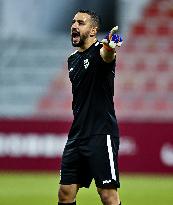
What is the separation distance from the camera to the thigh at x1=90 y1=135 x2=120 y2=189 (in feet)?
19.9

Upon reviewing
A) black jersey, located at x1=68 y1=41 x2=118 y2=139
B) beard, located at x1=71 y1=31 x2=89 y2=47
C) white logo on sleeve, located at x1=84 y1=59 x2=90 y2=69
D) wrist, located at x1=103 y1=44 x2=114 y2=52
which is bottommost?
black jersey, located at x1=68 y1=41 x2=118 y2=139

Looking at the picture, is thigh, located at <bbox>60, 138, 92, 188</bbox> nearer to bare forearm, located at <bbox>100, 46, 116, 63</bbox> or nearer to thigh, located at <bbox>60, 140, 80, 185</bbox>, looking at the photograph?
thigh, located at <bbox>60, 140, 80, 185</bbox>

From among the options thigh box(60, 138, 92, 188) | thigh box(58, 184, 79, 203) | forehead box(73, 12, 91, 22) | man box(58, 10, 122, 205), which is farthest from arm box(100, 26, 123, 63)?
thigh box(58, 184, 79, 203)

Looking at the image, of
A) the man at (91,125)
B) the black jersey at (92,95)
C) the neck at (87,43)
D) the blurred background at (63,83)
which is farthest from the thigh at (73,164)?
the blurred background at (63,83)

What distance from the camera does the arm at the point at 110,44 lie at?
5.64 metres

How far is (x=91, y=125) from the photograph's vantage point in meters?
6.15

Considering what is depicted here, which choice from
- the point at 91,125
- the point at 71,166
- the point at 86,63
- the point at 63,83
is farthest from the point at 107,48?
the point at 63,83

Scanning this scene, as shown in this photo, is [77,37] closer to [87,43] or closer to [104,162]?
[87,43]

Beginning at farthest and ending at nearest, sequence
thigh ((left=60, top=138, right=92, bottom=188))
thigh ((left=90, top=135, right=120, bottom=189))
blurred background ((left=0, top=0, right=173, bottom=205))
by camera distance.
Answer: blurred background ((left=0, top=0, right=173, bottom=205)) → thigh ((left=60, top=138, right=92, bottom=188)) → thigh ((left=90, top=135, right=120, bottom=189))

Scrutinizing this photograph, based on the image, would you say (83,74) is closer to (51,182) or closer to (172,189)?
(172,189)

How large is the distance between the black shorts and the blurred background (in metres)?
7.43

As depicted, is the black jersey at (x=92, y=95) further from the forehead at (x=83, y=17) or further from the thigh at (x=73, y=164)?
the forehead at (x=83, y=17)

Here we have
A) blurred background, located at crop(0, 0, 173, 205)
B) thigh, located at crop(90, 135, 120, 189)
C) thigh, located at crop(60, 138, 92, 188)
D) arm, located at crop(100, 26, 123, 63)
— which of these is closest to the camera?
arm, located at crop(100, 26, 123, 63)

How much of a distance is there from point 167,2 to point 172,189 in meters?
6.79
